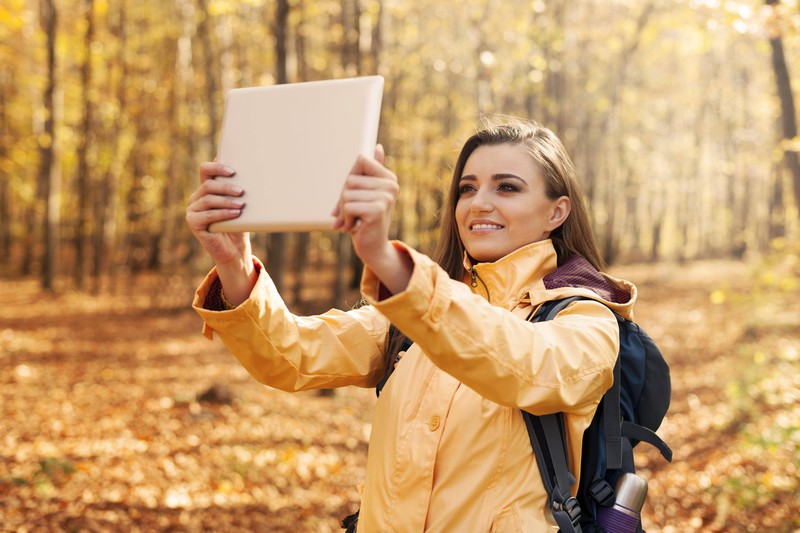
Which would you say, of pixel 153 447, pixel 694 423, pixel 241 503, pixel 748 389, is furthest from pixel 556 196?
pixel 748 389

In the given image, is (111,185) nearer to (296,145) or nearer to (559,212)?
(559,212)

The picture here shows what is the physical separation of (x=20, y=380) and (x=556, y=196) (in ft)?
29.0

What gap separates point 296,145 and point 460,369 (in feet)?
2.28

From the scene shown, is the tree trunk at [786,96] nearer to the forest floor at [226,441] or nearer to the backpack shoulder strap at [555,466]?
the forest floor at [226,441]

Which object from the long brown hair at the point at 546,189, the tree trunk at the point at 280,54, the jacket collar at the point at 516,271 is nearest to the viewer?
the jacket collar at the point at 516,271

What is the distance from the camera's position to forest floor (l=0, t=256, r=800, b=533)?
566 cm

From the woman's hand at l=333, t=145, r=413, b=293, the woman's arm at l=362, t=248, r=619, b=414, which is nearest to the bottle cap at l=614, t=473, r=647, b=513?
the woman's arm at l=362, t=248, r=619, b=414

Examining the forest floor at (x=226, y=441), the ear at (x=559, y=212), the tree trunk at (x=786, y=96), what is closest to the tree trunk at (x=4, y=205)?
the forest floor at (x=226, y=441)

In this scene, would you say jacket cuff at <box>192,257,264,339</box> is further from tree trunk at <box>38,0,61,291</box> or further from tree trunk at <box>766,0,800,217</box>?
tree trunk at <box>38,0,61,291</box>

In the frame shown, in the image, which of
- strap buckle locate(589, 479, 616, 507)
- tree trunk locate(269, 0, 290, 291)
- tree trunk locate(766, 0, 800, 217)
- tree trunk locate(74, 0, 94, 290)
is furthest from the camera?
tree trunk locate(74, 0, 94, 290)

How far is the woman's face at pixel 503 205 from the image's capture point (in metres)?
2.25

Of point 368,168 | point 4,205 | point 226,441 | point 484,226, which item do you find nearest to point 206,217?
point 368,168

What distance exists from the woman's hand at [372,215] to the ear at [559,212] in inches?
34.3

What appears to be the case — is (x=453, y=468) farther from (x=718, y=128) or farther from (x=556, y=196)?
(x=718, y=128)
